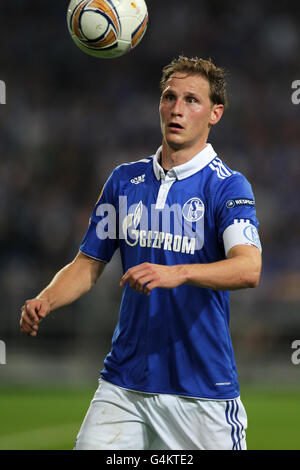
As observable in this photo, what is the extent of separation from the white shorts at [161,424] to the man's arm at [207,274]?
0.71 metres

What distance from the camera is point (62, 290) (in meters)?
4.02

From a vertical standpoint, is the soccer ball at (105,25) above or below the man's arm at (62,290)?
above

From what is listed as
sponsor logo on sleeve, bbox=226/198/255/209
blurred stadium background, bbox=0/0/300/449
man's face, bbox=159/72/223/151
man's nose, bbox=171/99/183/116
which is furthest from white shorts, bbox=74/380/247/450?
blurred stadium background, bbox=0/0/300/449

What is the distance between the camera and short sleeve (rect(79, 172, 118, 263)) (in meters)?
4.21

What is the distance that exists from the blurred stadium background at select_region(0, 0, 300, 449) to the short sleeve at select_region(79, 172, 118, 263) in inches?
162

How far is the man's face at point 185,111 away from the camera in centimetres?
401

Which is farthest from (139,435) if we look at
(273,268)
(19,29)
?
Answer: (19,29)

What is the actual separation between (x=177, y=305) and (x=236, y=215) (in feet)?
1.76

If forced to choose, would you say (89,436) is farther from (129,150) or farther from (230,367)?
(129,150)

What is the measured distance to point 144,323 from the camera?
12.7ft

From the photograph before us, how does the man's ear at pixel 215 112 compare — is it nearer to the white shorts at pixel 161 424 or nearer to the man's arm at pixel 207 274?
the man's arm at pixel 207 274

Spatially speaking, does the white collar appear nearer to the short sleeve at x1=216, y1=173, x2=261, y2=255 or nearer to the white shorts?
the short sleeve at x1=216, y1=173, x2=261, y2=255

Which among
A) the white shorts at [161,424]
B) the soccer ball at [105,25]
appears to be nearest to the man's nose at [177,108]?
the soccer ball at [105,25]

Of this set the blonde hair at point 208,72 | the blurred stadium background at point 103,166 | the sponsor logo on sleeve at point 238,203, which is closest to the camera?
the sponsor logo on sleeve at point 238,203
